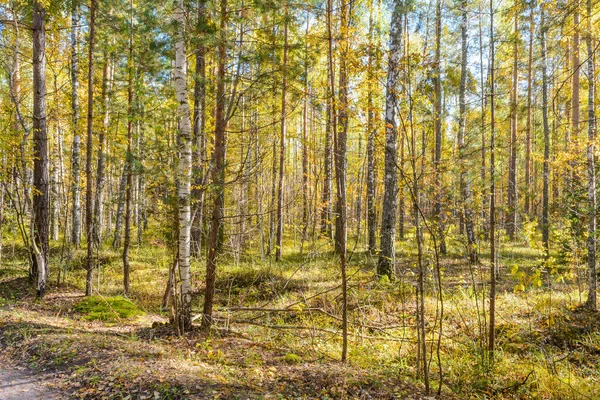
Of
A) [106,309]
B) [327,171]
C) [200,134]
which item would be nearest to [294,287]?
[106,309]

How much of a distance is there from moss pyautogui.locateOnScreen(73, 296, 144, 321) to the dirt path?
2.35 meters

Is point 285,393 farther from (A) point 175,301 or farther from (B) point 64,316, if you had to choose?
(B) point 64,316

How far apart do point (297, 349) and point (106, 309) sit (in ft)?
13.8

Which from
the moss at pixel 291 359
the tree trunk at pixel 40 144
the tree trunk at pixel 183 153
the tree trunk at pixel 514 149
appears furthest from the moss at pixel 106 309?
the tree trunk at pixel 514 149

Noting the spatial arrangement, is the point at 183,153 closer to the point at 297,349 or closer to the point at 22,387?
the point at 22,387

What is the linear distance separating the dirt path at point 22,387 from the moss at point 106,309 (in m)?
2.35

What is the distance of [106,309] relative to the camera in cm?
702

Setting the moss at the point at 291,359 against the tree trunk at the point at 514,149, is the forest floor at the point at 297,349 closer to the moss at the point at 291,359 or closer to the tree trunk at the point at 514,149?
the moss at the point at 291,359

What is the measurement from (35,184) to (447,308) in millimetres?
9541

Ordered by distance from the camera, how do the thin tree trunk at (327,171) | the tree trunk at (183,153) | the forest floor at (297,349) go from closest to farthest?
the forest floor at (297,349) → the tree trunk at (183,153) → the thin tree trunk at (327,171)

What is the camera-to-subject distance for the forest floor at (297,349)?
400 centimetres

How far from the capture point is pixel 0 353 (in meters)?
4.77

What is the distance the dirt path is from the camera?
373 centimetres

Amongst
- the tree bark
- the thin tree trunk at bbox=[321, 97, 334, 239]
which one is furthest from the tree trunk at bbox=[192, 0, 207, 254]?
the thin tree trunk at bbox=[321, 97, 334, 239]
